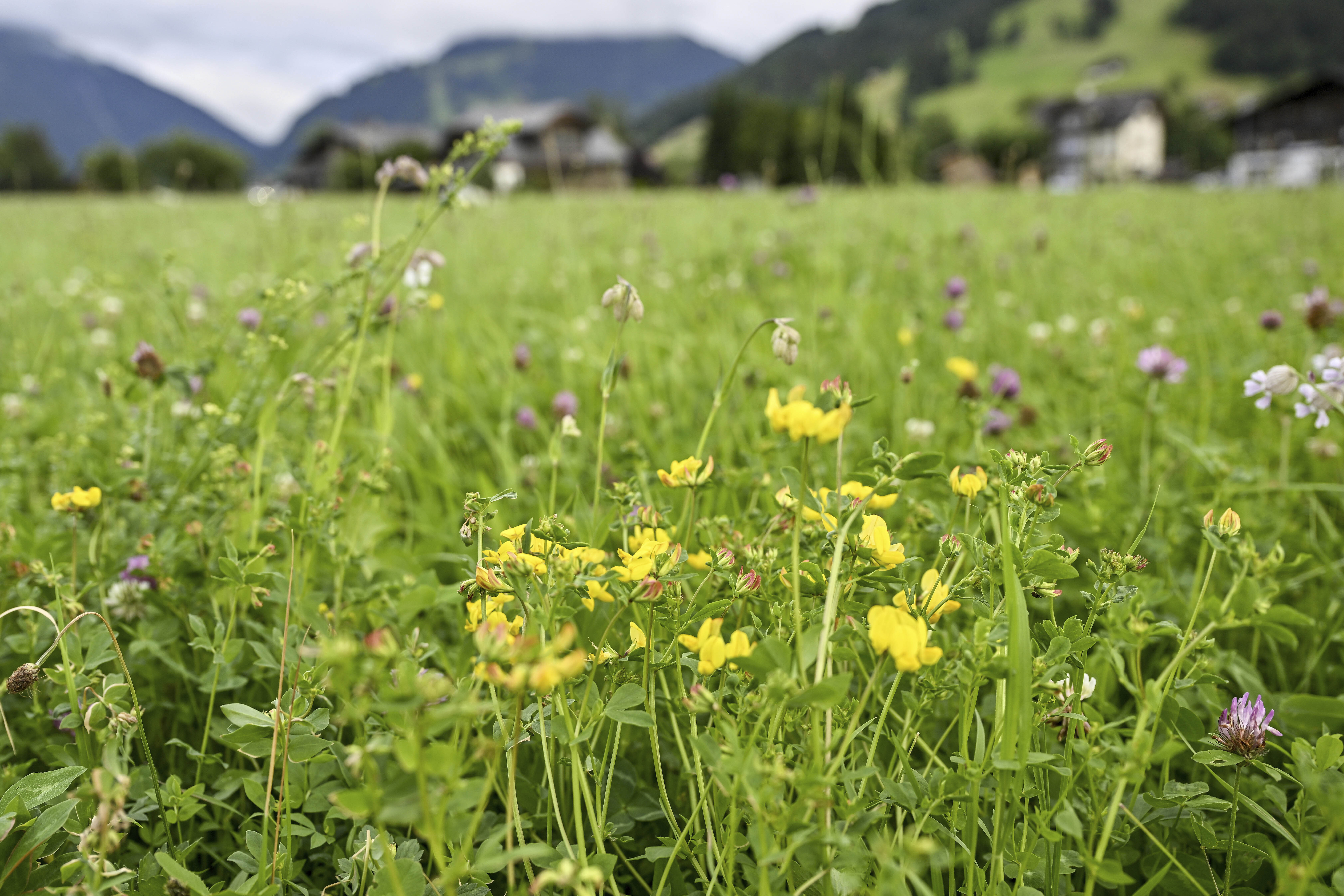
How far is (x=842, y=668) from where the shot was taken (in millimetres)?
1013

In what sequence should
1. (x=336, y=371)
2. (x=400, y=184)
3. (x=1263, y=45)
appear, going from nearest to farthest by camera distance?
1. (x=336, y=371)
2. (x=400, y=184)
3. (x=1263, y=45)

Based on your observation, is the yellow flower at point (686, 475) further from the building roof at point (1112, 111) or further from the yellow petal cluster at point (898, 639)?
the building roof at point (1112, 111)

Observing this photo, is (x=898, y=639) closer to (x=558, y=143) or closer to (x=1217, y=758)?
(x=1217, y=758)

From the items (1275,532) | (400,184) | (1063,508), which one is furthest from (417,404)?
(1275,532)

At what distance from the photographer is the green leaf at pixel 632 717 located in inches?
32.3

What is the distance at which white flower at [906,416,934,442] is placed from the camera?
1977 millimetres

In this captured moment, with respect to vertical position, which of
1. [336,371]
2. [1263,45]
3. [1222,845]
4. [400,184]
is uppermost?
[1263,45]

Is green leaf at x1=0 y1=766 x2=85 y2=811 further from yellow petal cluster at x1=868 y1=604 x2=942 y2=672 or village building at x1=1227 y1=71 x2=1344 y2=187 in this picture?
village building at x1=1227 y1=71 x2=1344 y2=187

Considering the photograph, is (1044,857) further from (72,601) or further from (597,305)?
(597,305)

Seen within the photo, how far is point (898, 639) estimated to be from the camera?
689mm

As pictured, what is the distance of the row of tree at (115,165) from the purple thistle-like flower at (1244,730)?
7.76 metres

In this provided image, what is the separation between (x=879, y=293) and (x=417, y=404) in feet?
7.05

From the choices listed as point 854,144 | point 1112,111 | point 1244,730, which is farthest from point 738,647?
point 1112,111

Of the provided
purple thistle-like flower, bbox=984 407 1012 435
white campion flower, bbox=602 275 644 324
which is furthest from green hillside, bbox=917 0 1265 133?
white campion flower, bbox=602 275 644 324
